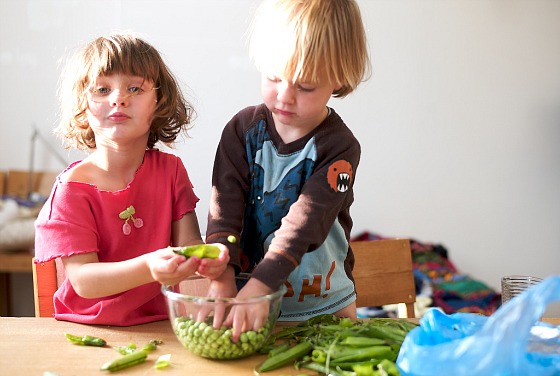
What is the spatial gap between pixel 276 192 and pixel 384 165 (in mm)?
2689

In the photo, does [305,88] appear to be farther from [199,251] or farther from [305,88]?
[199,251]

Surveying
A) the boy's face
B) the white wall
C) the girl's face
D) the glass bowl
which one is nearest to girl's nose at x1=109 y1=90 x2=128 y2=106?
the girl's face

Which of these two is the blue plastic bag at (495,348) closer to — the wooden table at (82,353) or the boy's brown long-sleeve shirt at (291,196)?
the wooden table at (82,353)

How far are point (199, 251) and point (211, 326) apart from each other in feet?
0.42

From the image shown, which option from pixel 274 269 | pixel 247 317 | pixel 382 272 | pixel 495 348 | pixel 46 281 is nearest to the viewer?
pixel 495 348

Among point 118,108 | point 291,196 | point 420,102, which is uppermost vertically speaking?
point 420,102

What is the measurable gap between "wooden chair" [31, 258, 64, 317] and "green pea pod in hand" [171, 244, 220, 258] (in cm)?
46

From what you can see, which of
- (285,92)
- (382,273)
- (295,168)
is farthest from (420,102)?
(285,92)

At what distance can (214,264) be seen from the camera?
1.16m

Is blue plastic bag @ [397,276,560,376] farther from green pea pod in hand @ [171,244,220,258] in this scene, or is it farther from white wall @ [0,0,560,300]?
white wall @ [0,0,560,300]

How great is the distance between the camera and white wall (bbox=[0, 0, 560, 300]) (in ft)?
12.3

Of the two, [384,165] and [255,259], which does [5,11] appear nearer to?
[384,165]

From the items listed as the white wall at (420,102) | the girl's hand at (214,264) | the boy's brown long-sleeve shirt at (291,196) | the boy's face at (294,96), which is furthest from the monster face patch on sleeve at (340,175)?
the white wall at (420,102)

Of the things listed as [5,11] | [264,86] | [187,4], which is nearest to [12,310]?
[5,11]
